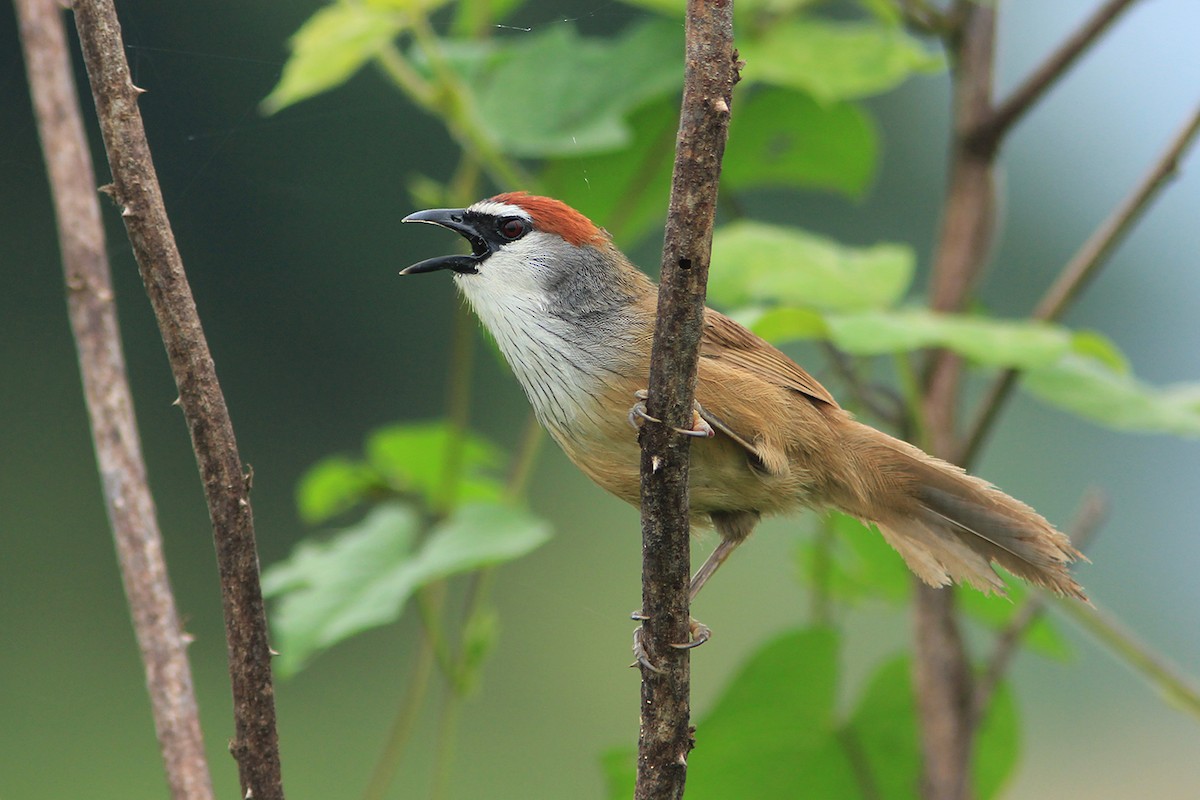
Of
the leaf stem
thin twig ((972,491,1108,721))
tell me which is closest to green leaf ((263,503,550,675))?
the leaf stem

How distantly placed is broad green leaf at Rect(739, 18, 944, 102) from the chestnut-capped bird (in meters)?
0.52

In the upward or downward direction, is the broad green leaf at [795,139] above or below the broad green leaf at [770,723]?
above

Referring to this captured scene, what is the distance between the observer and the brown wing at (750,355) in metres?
2.65

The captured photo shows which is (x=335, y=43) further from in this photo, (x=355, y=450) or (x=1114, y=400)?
(x=355, y=450)

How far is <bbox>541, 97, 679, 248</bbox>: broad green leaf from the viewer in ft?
10.3

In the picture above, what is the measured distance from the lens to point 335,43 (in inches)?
104

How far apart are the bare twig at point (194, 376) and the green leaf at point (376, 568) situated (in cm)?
92

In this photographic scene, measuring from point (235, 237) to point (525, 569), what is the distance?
2.59 metres

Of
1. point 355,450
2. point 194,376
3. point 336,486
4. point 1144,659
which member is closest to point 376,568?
point 336,486

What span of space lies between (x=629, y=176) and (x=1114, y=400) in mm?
1392

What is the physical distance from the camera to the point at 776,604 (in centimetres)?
759

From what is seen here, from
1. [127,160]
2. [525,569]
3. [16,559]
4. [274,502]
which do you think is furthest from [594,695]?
[127,160]

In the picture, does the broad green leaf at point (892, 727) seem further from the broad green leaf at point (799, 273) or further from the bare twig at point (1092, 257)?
the broad green leaf at point (799, 273)

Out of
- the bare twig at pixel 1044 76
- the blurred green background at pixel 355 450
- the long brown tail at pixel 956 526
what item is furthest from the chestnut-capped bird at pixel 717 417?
the blurred green background at pixel 355 450
